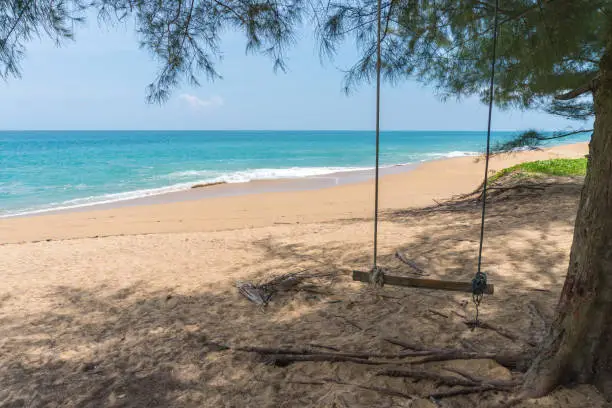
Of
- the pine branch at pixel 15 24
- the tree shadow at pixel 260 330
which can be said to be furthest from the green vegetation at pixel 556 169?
the pine branch at pixel 15 24

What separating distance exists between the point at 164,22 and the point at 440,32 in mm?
2306

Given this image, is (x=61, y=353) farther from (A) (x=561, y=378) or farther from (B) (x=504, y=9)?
(B) (x=504, y=9)

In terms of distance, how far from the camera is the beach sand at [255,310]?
217 centimetres

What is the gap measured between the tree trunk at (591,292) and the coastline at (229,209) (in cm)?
528

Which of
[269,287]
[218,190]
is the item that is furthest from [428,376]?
[218,190]

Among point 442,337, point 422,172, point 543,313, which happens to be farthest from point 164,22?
point 422,172

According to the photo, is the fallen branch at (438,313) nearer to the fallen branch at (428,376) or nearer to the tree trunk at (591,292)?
the fallen branch at (428,376)

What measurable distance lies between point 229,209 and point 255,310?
6586 mm

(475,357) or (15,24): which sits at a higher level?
(15,24)

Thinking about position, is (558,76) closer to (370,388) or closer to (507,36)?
(507,36)

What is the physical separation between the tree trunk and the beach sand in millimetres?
75

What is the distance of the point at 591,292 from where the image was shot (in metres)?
1.61

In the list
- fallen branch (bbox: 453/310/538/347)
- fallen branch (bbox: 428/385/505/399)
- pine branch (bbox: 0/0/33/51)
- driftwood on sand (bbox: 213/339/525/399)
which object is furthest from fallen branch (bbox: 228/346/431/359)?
pine branch (bbox: 0/0/33/51)

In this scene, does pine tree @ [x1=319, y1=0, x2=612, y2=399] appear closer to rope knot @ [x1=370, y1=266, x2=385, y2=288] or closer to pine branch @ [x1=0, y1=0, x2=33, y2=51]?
rope knot @ [x1=370, y1=266, x2=385, y2=288]
